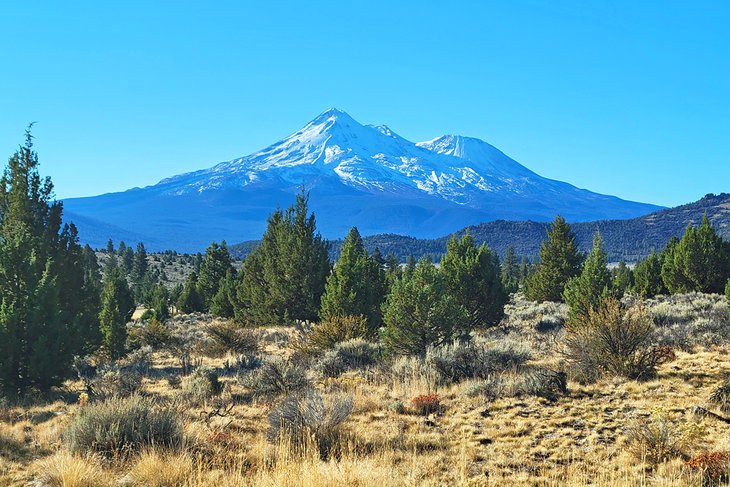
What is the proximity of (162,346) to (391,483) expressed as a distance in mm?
20319

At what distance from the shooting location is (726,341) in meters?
12.3

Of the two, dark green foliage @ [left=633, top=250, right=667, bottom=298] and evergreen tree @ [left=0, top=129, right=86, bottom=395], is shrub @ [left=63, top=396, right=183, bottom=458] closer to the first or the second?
evergreen tree @ [left=0, top=129, right=86, bottom=395]

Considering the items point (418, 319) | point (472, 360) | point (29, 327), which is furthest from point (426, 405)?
point (29, 327)

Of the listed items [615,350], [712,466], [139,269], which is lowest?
[712,466]

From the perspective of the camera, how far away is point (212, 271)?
42.7 m

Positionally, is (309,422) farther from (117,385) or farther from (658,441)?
(117,385)

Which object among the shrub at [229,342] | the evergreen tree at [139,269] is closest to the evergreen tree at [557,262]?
the shrub at [229,342]

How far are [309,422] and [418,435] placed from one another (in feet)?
5.26

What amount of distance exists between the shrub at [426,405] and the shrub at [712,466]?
13.1 feet

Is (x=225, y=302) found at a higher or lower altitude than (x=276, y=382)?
higher

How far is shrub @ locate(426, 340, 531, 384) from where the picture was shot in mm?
10859

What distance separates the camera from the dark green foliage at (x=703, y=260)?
26.6 m

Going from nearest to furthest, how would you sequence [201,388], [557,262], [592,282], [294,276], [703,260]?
1. [201,388]
2. [592,282]
3. [294,276]
4. [703,260]
5. [557,262]

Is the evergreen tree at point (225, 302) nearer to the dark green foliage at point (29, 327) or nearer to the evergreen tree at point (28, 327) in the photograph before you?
the dark green foliage at point (29, 327)
